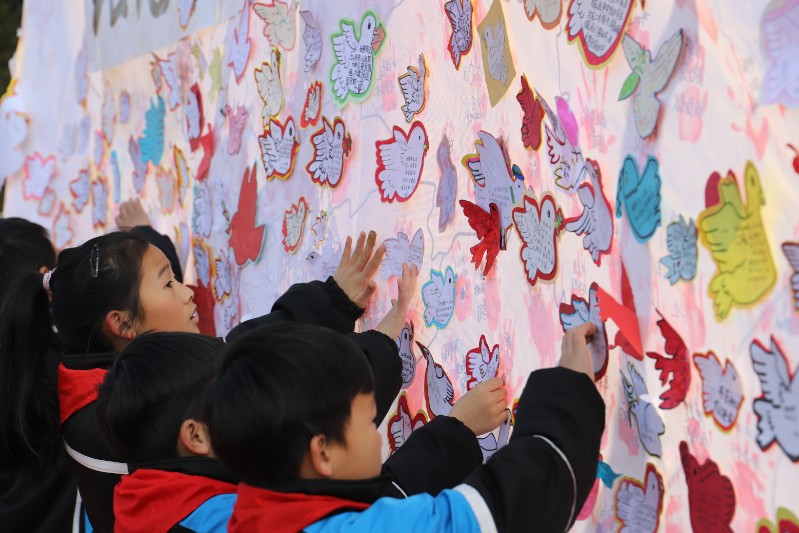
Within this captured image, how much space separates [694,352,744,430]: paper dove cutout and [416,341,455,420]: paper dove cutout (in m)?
0.49

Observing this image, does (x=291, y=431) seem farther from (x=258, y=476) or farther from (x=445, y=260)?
(x=445, y=260)

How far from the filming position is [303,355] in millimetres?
926

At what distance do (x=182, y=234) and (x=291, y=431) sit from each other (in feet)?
4.83

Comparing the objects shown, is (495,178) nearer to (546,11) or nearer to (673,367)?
(546,11)

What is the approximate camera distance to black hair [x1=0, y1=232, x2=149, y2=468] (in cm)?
145

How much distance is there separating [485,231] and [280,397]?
1.55 ft

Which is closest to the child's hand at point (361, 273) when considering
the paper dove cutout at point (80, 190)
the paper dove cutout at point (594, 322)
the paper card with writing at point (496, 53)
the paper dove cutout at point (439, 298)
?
the paper dove cutout at point (439, 298)

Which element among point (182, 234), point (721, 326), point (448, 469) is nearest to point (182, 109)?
point (182, 234)

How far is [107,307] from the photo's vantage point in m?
1.49

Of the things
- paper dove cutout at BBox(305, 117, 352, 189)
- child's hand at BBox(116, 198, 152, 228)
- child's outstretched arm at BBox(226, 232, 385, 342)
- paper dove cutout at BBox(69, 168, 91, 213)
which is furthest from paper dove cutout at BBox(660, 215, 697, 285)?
paper dove cutout at BBox(69, 168, 91, 213)

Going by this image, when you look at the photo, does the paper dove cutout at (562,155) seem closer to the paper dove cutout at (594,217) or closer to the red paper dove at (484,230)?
the paper dove cutout at (594,217)

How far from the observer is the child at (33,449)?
4.75 feet

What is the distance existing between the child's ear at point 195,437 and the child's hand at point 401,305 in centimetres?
38

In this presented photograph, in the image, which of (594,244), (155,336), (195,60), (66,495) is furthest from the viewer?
(195,60)
